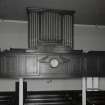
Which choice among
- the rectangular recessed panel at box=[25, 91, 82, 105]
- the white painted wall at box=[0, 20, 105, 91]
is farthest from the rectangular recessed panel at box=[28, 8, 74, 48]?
the rectangular recessed panel at box=[25, 91, 82, 105]

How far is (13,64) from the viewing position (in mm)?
4395

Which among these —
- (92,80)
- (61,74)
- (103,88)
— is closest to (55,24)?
(61,74)

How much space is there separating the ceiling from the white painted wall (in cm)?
51

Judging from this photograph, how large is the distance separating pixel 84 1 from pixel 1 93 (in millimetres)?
3382

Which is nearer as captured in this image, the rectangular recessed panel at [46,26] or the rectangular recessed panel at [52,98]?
the rectangular recessed panel at [46,26]

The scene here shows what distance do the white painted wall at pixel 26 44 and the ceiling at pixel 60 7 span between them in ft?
1.69

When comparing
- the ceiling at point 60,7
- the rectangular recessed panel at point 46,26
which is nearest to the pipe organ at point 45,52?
the rectangular recessed panel at point 46,26

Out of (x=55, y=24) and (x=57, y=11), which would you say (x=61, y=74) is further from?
(x=57, y=11)

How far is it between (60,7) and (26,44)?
1.78 metres

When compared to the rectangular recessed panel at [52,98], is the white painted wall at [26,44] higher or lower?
higher

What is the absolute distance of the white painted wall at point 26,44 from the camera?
524 centimetres

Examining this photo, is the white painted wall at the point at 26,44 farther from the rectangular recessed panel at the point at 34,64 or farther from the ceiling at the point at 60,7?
the rectangular recessed panel at the point at 34,64

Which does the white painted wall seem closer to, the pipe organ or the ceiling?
the ceiling

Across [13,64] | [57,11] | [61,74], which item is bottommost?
[61,74]
